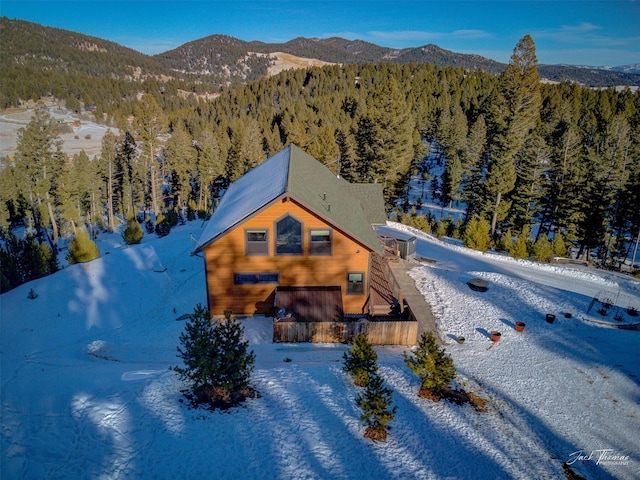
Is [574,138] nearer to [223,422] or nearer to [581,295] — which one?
[581,295]

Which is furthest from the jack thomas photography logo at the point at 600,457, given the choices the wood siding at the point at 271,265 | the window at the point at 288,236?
the window at the point at 288,236

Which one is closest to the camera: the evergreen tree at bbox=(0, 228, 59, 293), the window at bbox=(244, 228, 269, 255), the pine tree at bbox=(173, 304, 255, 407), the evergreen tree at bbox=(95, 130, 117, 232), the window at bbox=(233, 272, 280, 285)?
the pine tree at bbox=(173, 304, 255, 407)

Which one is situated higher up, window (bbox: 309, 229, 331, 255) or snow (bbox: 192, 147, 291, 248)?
snow (bbox: 192, 147, 291, 248)

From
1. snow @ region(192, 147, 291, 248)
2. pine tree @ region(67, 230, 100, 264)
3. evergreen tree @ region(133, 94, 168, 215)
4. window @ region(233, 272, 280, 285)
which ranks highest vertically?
evergreen tree @ region(133, 94, 168, 215)

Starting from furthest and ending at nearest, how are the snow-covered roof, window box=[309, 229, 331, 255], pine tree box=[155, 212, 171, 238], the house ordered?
pine tree box=[155, 212, 171, 238], window box=[309, 229, 331, 255], the house, the snow-covered roof

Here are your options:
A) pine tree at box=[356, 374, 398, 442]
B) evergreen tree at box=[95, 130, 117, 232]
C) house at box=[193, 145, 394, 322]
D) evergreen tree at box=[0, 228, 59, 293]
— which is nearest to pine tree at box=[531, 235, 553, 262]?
house at box=[193, 145, 394, 322]

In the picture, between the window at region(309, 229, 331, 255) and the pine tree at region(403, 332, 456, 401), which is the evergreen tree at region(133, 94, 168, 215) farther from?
the pine tree at region(403, 332, 456, 401)

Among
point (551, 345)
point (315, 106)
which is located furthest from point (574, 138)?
point (315, 106)

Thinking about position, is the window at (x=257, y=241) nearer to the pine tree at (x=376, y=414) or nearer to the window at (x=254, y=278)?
the window at (x=254, y=278)
